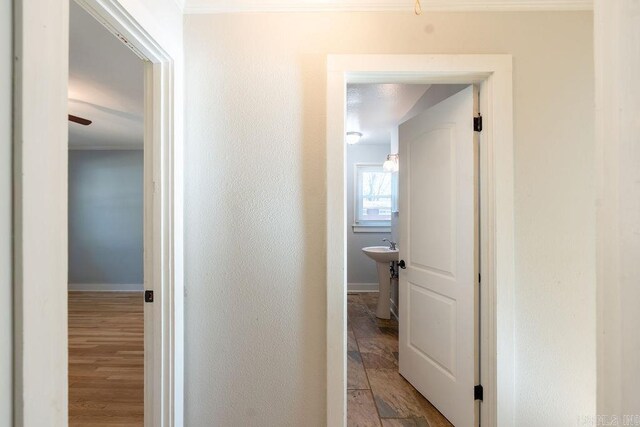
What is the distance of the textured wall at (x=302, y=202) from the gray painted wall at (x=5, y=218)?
2.76 feet

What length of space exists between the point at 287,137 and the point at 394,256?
2.06 metres

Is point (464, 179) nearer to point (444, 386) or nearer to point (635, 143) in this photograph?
point (635, 143)

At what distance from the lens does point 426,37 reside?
132 cm

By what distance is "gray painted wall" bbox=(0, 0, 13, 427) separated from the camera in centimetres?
48

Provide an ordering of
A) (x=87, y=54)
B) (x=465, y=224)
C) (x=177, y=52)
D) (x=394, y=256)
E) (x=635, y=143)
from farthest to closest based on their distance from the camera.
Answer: (x=394, y=256), (x=87, y=54), (x=465, y=224), (x=177, y=52), (x=635, y=143)

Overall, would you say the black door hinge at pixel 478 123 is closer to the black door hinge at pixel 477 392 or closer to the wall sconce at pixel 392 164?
the black door hinge at pixel 477 392

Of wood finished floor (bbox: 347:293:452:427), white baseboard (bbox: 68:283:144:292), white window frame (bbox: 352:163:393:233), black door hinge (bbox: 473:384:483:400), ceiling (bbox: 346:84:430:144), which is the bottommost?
wood finished floor (bbox: 347:293:452:427)

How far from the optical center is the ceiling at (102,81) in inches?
63.2

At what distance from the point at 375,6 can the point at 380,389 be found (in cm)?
236

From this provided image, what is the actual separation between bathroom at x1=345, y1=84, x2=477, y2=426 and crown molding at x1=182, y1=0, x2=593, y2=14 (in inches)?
14.7

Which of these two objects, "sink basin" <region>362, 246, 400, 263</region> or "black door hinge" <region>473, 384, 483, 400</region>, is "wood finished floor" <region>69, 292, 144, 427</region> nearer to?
"black door hinge" <region>473, 384, 483, 400</region>

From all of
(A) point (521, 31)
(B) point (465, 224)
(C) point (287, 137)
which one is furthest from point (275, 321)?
(A) point (521, 31)

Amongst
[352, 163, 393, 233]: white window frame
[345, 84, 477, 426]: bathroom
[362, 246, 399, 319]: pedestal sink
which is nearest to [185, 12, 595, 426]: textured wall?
[345, 84, 477, 426]: bathroom

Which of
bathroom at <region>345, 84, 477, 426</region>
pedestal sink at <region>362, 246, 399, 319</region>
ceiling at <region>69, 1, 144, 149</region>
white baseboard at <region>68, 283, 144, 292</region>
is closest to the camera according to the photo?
ceiling at <region>69, 1, 144, 149</region>
